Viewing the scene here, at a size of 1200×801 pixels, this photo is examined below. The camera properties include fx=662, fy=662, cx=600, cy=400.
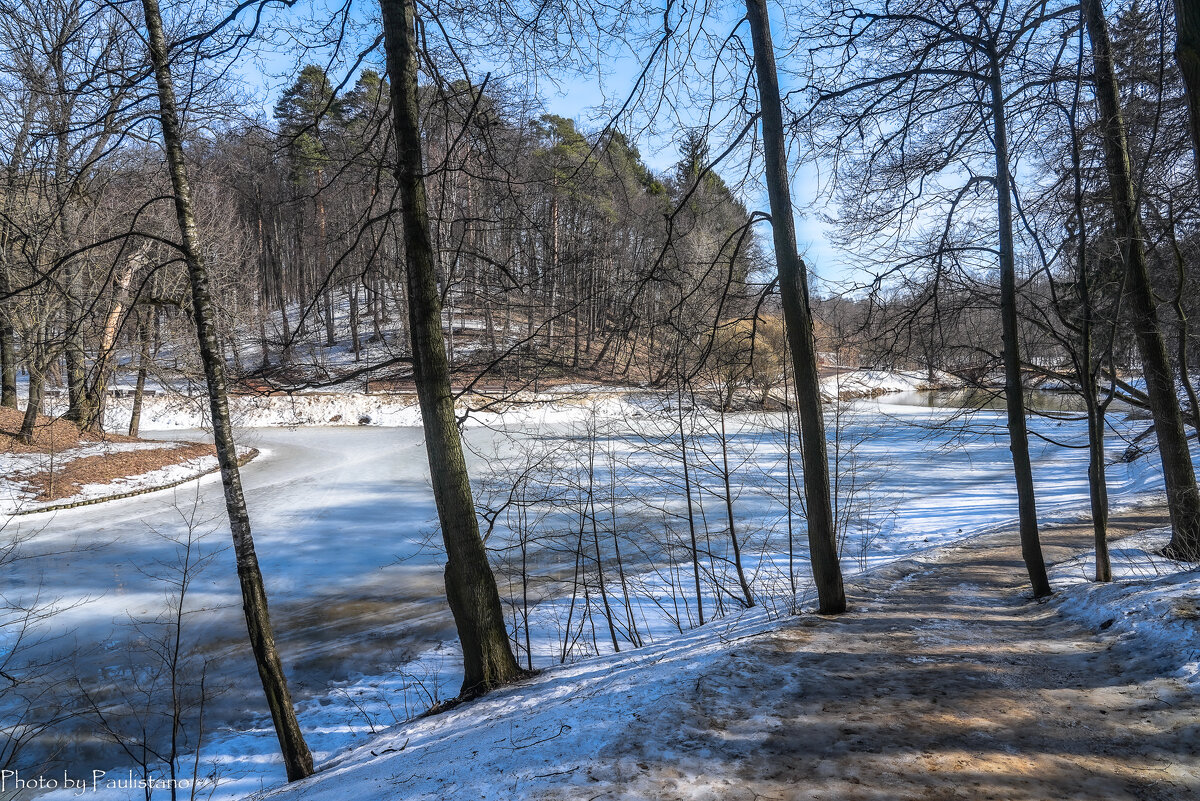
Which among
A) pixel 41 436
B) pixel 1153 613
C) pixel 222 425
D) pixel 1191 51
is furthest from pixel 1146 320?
pixel 41 436

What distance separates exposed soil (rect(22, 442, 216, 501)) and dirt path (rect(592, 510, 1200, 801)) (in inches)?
575

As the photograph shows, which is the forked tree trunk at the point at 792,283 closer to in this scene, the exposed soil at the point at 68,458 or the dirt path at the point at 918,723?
the dirt path at the point at 918,723

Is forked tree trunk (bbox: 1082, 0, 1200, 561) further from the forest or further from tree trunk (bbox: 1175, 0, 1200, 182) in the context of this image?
tree trunk (bbox: 1175, 0, 1200, 182)

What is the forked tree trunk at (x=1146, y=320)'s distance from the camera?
683 centimetres

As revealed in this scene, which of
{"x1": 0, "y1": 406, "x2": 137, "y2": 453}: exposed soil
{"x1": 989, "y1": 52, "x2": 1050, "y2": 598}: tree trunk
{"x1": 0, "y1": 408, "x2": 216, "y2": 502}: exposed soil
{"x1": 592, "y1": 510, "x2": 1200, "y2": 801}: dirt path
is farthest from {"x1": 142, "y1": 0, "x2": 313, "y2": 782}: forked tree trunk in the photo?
{"x1": 0, "y1": 406, "x2": 137, "y2": 453}: exposed soil

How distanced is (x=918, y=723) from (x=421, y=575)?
9142 mm

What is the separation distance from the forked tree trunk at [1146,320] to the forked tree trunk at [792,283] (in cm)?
393

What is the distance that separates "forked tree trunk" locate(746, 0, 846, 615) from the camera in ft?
17.1

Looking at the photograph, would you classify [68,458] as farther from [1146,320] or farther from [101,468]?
[1146,320]

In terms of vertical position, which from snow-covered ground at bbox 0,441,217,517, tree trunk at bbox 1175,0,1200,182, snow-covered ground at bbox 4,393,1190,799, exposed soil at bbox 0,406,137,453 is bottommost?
snow-covered ground at bbox 4,393,1190,799

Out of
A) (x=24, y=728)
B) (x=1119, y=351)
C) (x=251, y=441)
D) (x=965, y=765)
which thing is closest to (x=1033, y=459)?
(x=1119, y=351)

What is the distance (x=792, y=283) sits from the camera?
5.25 metres

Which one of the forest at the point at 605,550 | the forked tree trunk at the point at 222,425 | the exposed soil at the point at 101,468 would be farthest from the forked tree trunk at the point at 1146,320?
the exposed soil at the point at 101,468

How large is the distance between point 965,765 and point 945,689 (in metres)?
0.94
